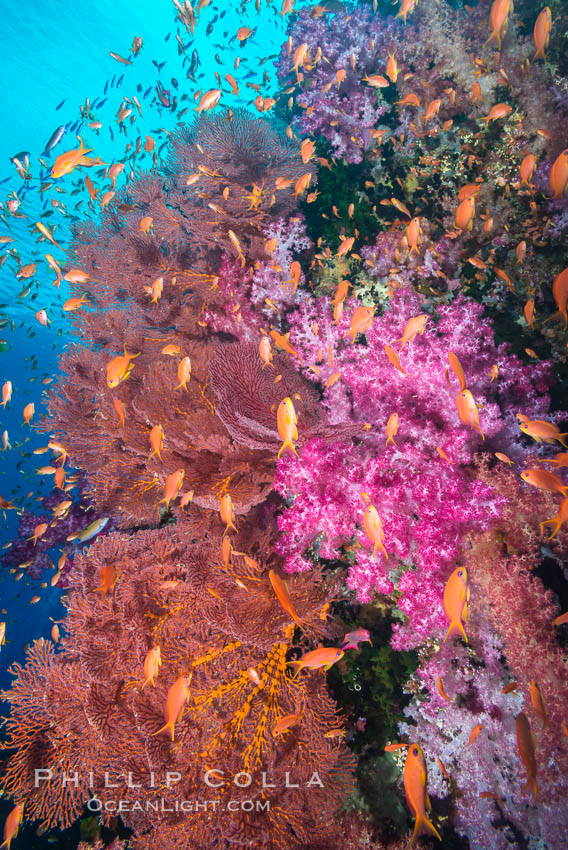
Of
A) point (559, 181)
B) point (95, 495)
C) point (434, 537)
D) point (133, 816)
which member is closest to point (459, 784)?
point (434, 537)

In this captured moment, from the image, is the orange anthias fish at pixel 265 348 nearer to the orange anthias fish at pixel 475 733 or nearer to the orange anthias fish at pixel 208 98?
the orange anthias fish at pixel 475 733

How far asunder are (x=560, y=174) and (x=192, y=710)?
5.82 m

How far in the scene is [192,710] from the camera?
3.37 meters

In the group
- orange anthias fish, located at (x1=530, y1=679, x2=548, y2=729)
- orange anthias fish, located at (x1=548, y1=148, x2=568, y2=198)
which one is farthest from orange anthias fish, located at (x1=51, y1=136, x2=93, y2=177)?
orange anthias fish, located at (x1=530, y1=679, x2=548, y2=729)

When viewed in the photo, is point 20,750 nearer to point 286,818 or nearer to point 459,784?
point 286,818

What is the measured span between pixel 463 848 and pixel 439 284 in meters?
5.90

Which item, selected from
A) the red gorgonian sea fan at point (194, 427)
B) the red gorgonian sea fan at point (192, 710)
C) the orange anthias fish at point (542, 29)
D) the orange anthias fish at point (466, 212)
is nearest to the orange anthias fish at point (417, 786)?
the red gorgonian sea fan at point (192, 710)

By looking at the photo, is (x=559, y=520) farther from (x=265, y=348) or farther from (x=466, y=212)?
(x=466, y=212)

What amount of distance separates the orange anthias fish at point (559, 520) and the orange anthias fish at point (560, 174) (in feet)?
8.99

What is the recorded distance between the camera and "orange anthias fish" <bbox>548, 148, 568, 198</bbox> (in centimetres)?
305

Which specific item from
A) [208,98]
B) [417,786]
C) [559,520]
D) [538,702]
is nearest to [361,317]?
[559,520]

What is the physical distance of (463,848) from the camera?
323cm

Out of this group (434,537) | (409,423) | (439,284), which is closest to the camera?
(434,537)

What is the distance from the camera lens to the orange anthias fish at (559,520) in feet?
8.12
